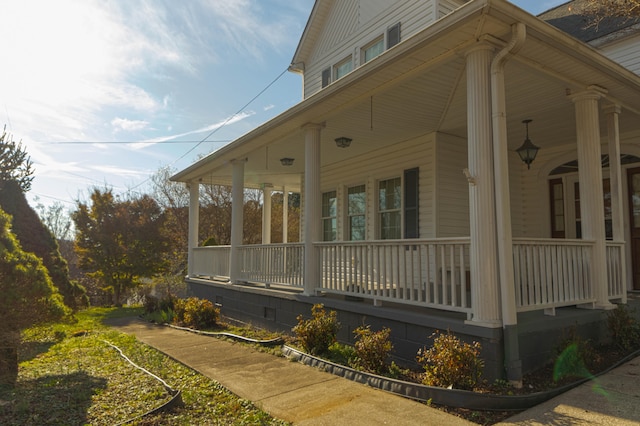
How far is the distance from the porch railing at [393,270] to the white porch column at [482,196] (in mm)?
205

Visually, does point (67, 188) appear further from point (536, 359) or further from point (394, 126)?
point (536, 359)

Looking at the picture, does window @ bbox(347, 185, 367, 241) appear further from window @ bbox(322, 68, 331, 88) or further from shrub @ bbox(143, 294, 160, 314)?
shrub @ bbox(143, 294, 160, 314)

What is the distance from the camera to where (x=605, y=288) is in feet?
17.2

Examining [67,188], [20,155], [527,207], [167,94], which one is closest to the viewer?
[527,207]

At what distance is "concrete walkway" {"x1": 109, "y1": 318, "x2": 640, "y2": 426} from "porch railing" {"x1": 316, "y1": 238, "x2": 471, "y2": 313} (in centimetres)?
113

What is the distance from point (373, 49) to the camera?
9422 mm

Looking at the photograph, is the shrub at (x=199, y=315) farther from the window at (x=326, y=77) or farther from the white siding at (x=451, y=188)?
the window at (x=326, y=77)

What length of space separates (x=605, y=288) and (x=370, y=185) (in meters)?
5.02

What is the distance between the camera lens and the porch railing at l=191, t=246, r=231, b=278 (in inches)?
399

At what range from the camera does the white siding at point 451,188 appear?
7754 mm

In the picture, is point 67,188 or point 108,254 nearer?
point 108,254

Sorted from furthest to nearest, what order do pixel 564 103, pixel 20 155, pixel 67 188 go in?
pixel 67 188 → pixel 20 155 → pixel 564 103

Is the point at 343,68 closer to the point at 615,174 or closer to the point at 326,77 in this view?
the point at 326,77

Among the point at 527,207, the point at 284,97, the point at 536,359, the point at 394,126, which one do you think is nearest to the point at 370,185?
the point at 394,126
